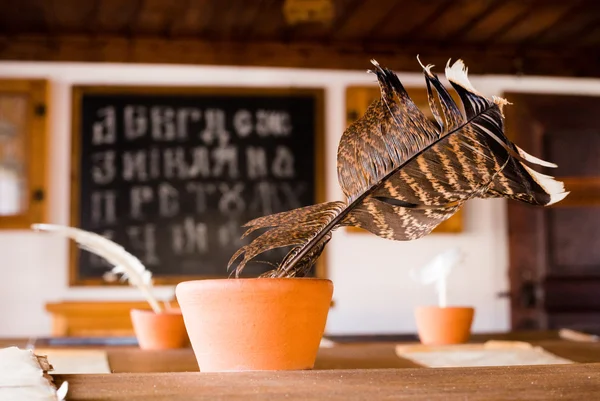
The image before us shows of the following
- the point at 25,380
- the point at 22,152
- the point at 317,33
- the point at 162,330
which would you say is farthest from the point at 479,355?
the point at 22,152

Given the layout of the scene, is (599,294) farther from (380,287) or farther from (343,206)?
(343,206)

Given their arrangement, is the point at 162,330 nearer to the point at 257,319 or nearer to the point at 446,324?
the point at 446,324

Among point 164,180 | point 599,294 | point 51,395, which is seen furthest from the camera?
point 599,294

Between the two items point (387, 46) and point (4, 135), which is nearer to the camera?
point (4, 135)

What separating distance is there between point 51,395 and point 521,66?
4002 millimetres

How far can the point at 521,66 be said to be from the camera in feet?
13.9

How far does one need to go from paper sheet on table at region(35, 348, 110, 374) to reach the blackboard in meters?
2.42

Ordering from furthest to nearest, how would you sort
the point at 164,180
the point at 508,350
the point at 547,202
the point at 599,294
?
the point at 599,294
the point at 164,180
the point at 508,350
the point at 547,202

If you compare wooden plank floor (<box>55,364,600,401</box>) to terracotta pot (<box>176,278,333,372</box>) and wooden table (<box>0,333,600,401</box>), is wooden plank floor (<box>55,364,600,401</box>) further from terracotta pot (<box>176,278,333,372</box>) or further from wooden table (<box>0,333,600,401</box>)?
terracotta pot (<box>176,278,333,372</box>)

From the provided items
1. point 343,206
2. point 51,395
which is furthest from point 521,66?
point 51,395

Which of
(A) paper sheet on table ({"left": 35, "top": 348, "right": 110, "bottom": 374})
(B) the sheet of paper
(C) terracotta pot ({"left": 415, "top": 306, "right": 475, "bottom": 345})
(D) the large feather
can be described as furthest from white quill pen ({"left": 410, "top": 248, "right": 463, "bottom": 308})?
(B) the sheet of paper

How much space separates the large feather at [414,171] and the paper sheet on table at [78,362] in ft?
1.53

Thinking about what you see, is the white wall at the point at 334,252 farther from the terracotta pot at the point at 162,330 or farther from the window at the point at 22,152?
the terracotta pot at the point at 162,330

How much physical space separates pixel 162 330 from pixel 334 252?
2.66 metres
